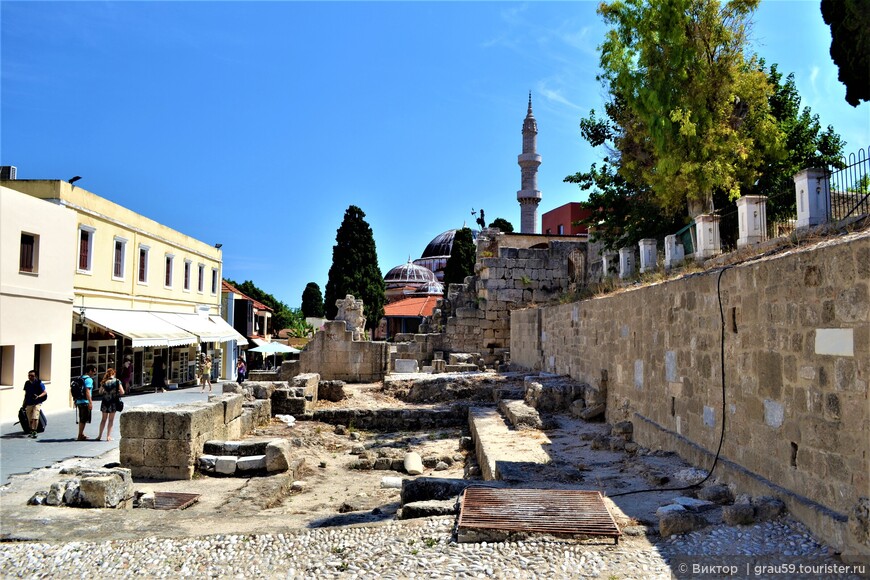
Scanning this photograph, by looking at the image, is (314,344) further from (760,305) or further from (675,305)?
(760,305)

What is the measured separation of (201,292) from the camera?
97.8ft

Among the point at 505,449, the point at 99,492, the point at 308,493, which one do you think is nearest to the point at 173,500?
the point at 99,492

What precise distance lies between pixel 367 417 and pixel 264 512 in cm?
744

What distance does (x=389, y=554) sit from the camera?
4719 mm

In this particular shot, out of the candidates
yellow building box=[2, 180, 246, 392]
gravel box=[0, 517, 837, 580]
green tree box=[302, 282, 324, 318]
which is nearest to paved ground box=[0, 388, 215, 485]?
gravel box=[0, 517, 837, 580]

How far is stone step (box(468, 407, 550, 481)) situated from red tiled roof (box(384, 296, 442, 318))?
39579mm

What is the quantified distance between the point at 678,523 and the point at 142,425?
7077mm

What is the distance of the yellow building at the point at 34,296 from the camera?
1448cm

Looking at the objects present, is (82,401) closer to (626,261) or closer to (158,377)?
(158,377)

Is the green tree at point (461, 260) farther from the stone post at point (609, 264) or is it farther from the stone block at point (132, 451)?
the stone block at point (132, 451)

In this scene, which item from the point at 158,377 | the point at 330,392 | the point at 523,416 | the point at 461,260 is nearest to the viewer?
the point at 523,416

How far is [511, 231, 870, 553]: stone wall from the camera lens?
4105mm

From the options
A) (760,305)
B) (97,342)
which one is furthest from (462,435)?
(97,342)

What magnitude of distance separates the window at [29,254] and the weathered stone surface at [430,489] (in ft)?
43.5
